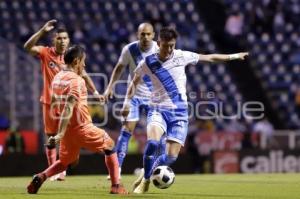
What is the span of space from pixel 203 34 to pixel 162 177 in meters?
19.5

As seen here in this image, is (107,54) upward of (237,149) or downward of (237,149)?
upward

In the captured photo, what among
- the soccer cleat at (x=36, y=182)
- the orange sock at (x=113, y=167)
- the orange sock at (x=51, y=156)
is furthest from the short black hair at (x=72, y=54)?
the orange sock at (x=51, y=156)

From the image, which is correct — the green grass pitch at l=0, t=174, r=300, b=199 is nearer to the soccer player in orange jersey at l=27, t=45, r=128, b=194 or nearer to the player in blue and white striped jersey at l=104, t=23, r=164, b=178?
the soccer player in orange jersey at l=27, t=45, r=128, b=194

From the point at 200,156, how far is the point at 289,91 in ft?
19.7

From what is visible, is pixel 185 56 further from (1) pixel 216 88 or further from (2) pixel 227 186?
(1) pixel 216 88

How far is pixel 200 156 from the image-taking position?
23984mm

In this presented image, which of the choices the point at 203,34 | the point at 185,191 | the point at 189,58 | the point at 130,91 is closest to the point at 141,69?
the point at 189,58

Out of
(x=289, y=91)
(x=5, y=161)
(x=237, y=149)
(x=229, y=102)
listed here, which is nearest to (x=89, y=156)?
(x=5, y=161)

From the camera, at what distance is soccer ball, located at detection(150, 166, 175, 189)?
1116 centimetres

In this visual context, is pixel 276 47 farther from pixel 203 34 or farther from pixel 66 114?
pixel 66 114

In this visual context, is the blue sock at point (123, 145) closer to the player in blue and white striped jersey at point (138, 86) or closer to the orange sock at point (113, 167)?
the player in blue and white striped jersey at point (138, 86)

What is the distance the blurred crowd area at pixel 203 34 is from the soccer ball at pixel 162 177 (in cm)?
1507

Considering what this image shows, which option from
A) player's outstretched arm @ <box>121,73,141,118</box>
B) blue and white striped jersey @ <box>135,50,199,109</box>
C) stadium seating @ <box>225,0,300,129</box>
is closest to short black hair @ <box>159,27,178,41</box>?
blue and white striped jersey @ <box>135,50,199,109</box>

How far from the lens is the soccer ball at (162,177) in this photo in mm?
11156
